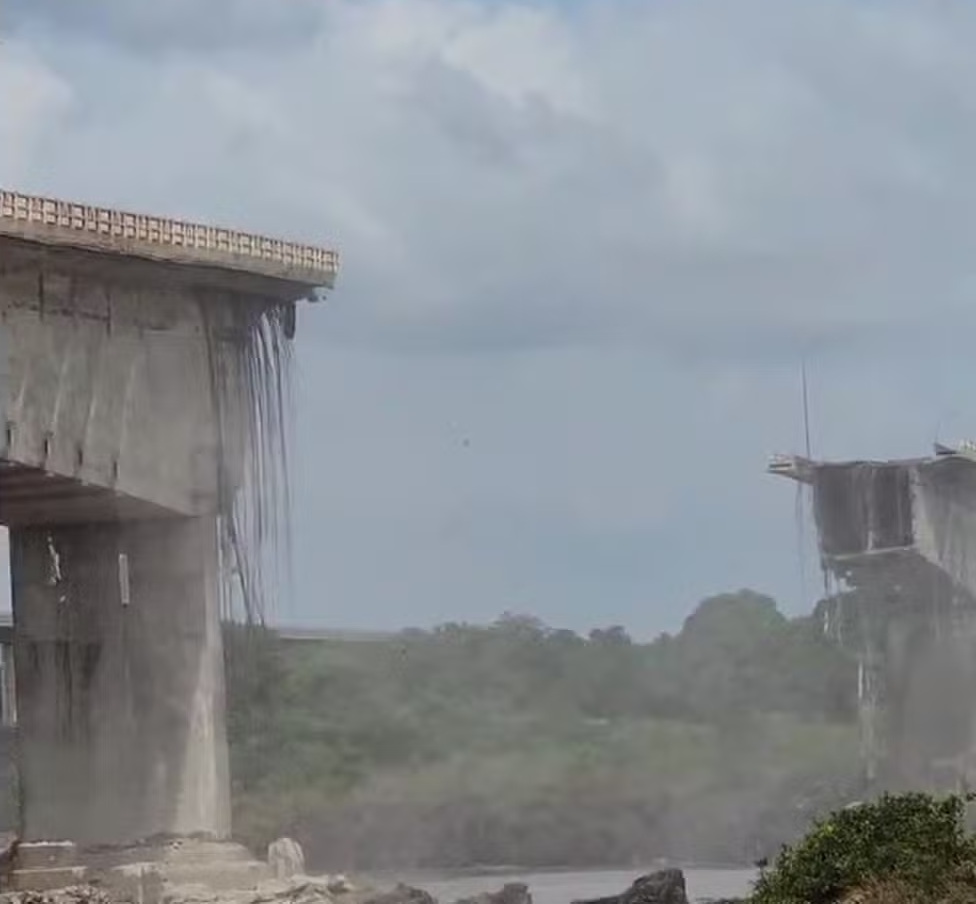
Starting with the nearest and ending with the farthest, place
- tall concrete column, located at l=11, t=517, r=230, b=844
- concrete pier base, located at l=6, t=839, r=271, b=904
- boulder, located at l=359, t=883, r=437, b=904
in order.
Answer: concrete pier base, located at l=6, t=839, r=271, b=904 < boulder, located at l=359, t=883, r=437, b=904 < tall concrete column, located at l=11, t=517, r=230, b=844

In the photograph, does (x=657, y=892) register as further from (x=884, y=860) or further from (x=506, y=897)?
(x=884, y=860)

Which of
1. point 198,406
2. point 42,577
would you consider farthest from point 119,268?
point 42,577

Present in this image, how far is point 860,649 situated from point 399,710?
1402 cm

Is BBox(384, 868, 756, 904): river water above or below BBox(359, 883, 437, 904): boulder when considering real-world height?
below

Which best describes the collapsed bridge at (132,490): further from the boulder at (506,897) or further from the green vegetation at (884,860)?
the green vegetation at (884,860)

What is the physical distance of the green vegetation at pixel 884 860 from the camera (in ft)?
57.5

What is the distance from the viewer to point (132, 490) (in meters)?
35.1

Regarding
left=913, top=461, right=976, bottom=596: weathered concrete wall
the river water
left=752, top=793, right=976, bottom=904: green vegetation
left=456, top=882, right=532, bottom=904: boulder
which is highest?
left=913, top=461, right=976, bottom=596: weathered concrete wall

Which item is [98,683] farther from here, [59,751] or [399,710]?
[399,710]

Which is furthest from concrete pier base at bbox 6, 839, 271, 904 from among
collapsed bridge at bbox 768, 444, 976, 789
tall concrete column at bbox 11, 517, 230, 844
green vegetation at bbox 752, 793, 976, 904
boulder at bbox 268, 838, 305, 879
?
collapsed bridge at bbox 768, 444, 976, 789

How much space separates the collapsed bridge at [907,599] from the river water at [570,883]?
727 centimetres

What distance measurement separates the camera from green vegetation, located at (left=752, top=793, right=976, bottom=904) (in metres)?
17.5

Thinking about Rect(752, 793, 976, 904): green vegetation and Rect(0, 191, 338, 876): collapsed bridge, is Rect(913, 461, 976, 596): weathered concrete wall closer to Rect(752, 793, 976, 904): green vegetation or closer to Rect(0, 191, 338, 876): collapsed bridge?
Rect(0, 191, 338, 876): collapsed bridge

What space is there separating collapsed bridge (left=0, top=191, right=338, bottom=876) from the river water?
261 inches
